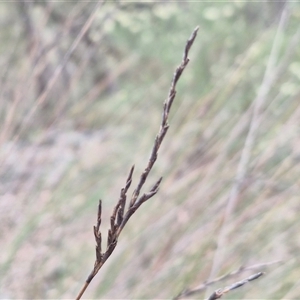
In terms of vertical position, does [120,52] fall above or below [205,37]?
above

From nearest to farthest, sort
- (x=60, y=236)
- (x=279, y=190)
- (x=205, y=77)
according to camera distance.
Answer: (x=279, y=190), (x=60, y=236), (x=205, y=77)

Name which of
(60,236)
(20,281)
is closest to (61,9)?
(60,236)

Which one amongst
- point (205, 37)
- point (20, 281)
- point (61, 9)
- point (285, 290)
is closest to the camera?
point (285, 290)

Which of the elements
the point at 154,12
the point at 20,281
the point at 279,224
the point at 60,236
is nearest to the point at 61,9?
the point at 154,12

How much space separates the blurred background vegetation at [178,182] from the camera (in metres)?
0.73

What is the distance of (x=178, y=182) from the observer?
33.7 inches

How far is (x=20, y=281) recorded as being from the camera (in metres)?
0.94

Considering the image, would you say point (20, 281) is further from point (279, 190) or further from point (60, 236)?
point (279, 190)

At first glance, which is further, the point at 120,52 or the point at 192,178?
the point at 120,52

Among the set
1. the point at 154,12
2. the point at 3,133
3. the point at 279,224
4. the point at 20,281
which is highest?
the point at 154,12

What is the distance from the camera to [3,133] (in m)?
0.74

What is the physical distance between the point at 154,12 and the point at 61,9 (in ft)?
3.59

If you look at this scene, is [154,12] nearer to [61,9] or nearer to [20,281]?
[20,281]

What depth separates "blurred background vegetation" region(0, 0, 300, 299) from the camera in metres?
0.73
